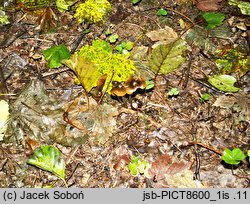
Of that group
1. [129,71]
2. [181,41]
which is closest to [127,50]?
[129,71]

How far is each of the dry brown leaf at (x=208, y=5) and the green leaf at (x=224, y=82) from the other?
91cm

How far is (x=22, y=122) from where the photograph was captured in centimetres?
278

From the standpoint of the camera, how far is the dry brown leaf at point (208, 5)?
3.46 meters

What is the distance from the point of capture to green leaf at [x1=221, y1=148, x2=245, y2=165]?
2422 millimetres

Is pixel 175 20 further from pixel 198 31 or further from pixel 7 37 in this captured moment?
pixel 7 37

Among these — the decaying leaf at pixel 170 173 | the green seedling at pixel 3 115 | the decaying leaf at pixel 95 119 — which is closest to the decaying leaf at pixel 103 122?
the decaying leaf at pixel 95 119

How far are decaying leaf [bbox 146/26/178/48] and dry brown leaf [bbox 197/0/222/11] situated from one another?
50 cm

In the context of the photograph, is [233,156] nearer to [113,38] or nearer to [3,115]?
[113,38]

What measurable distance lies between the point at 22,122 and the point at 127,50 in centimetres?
127

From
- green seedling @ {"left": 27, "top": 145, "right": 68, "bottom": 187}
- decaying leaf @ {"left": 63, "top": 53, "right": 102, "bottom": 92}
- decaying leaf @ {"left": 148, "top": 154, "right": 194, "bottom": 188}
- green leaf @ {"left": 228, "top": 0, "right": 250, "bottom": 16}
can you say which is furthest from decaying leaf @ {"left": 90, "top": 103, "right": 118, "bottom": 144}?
green leaf @ {"left": 228, "top": 0, "right": 250, "bottom": 16}

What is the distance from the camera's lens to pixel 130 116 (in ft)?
9.50

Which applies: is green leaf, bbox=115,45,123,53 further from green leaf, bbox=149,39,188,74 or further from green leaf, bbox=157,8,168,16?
green leaf, bbox=157,8,168,16

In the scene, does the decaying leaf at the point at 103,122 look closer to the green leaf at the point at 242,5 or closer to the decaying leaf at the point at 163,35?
the decaying leaf at the point at 163,35

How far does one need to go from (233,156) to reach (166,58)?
45.1 inches
